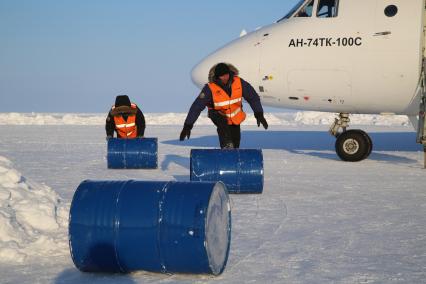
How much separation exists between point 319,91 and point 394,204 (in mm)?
5487

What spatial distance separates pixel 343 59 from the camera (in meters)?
12.8

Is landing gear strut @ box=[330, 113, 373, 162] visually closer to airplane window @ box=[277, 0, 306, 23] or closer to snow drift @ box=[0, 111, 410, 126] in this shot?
airplane window @ box=[277, 0, 306, 23]

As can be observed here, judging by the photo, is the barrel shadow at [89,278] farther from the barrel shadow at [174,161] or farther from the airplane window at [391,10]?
the airplane window at [391,10]

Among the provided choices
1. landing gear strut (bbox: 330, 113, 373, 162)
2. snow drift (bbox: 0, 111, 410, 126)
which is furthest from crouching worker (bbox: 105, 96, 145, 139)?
snow drift (bbox: 0, 111, 410, 126)

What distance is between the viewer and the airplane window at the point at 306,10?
13.6 m

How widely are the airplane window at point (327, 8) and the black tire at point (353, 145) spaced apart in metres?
2.61

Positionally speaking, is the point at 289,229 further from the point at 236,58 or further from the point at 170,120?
the point at 170,120

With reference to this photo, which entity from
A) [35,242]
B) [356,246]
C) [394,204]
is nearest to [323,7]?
[394,204]

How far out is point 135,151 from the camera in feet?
40.1

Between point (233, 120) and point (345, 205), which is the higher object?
point (233, 120)

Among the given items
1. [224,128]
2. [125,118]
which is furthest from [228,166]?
[125,118]

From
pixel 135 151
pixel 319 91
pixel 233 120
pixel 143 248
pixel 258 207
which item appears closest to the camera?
pixel 143 248

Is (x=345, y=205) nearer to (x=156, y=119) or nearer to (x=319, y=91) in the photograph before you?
(x=319, y=91)

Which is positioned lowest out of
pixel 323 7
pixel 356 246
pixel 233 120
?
pixel 356 246
